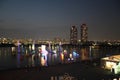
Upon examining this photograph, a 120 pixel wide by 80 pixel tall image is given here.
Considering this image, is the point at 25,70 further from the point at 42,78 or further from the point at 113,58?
the point at 113,58

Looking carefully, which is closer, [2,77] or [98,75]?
[2,77]

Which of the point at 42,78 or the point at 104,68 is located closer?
the point at 42,78

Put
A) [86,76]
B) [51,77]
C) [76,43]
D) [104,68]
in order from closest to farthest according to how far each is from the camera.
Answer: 1. [51,77]
2. [86,76]
3. [104,68]
4. [76,43]

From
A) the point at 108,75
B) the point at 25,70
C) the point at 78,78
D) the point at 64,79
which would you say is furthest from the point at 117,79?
the point at 25,70

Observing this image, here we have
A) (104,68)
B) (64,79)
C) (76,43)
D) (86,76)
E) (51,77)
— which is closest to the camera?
(64,79)

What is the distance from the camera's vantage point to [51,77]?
23.8 metres

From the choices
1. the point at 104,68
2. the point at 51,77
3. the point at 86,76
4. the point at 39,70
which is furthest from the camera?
the point at 104,68

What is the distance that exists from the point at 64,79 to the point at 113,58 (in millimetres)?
11895

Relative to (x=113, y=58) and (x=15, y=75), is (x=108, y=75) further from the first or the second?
(x=15, y=75)

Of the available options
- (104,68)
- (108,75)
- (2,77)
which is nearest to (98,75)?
(108,75)

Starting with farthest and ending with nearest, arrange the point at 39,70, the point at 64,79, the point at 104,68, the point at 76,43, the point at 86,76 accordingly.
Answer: the point at 76,43 → the point at 104,68 → the point at 39,70 → the point at 86,76 → the point at 64,79

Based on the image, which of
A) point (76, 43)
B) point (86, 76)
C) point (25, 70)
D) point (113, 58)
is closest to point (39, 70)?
point (25, 70)

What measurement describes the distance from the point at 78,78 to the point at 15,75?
6981mm

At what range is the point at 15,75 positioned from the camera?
2405 cm
